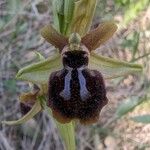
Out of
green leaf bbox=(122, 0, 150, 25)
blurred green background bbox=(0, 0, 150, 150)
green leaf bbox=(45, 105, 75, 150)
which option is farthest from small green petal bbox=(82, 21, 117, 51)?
green leaf bbox=(122, 0, 150, 25)

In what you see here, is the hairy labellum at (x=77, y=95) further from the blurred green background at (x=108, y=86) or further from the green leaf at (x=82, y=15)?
the blurred green background at (x=108, y=86)

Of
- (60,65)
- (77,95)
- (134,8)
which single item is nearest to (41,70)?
(60,65)

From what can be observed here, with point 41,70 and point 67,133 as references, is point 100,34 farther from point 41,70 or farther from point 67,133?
point 67,133

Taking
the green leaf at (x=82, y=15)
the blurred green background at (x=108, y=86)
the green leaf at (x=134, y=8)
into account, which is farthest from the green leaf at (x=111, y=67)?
the green leaf at (x=134, y=8)

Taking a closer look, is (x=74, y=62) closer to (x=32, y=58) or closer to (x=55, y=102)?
(x=55, y=102)

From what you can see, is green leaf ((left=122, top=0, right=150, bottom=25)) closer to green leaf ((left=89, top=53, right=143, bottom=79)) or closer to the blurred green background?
the blurred green background
